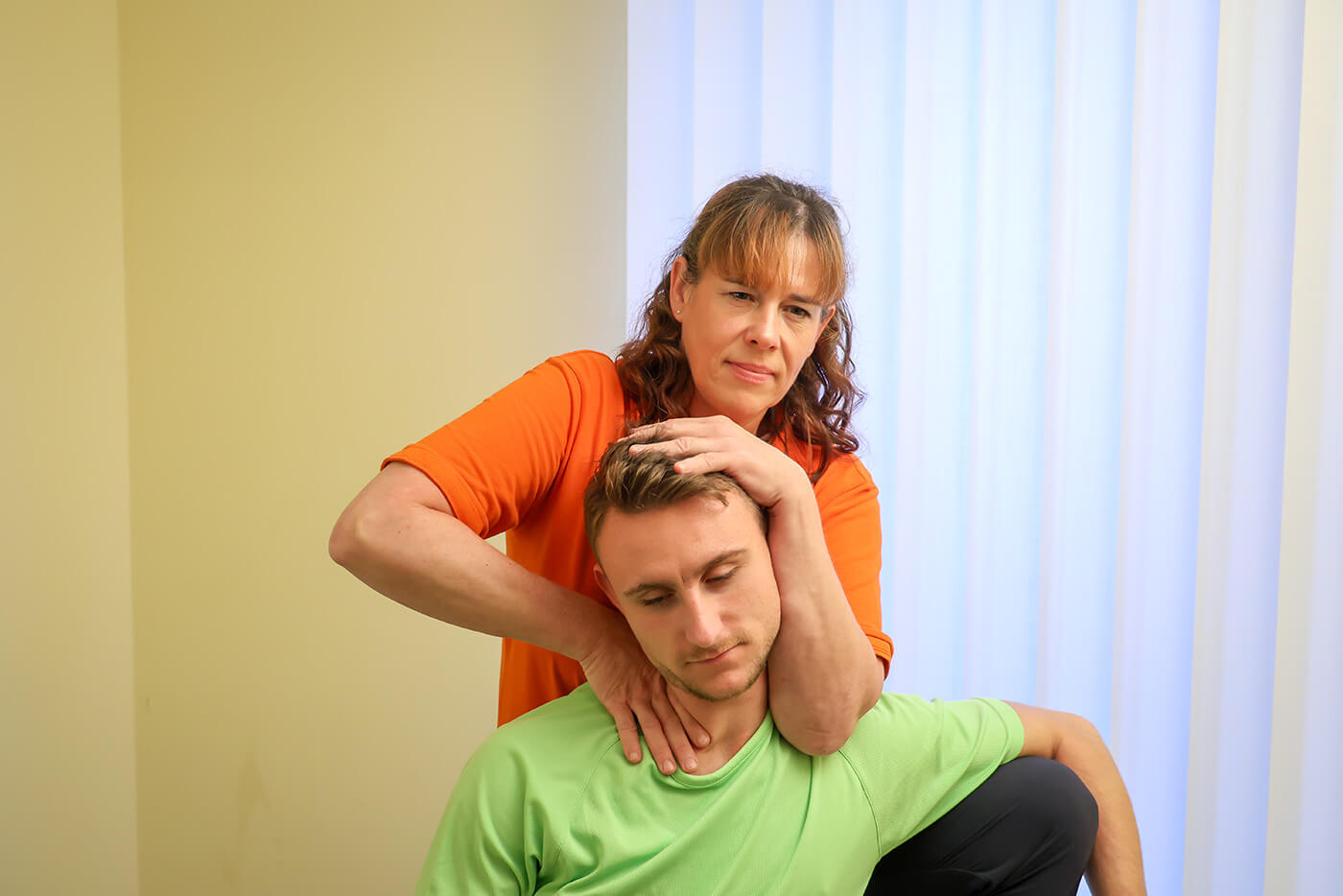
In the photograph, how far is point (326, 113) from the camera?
222 cm

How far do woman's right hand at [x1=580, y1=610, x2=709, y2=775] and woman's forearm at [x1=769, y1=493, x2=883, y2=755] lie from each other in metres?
0.12

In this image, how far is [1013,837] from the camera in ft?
4.12

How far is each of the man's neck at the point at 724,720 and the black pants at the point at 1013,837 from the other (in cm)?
27

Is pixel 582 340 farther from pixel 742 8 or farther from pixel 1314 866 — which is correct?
pixel 1314 866

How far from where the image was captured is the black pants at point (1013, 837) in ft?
4.13

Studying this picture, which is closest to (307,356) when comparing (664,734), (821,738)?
(664,734)

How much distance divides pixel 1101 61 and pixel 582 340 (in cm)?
116

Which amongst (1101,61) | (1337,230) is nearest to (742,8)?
(1101,61)

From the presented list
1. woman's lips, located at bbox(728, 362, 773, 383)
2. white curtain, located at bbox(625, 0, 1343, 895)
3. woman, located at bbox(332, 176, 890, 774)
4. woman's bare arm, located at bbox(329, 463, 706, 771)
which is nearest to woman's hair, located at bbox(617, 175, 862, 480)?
woman, located at bbox(332, 176, 890, 774)

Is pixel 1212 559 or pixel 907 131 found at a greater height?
pixel 907 131

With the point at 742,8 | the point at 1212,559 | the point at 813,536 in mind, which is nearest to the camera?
the point at 813,536

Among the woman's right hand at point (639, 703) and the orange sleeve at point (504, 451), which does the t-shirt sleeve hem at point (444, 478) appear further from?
the woman's right hand at point (639, 703)

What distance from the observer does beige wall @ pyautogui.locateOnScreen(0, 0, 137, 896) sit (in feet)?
6.32

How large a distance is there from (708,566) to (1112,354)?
1.11 meters
